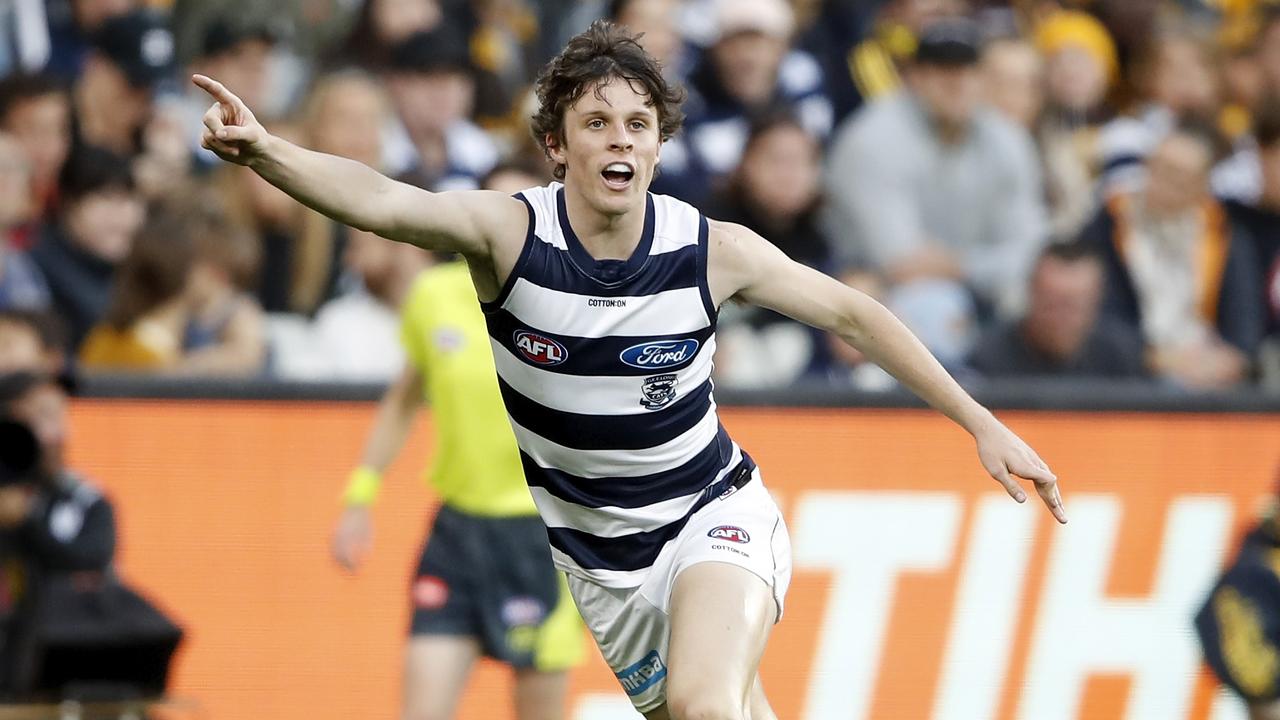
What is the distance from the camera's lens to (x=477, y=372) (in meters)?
7.86

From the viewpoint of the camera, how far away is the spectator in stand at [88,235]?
9.49 meters

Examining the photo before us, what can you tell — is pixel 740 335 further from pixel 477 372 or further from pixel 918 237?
pixel 477 372

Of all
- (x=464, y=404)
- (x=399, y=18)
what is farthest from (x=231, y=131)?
(x=399, y=18)

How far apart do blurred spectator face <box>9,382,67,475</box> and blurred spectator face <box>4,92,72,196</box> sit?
2.03 meters

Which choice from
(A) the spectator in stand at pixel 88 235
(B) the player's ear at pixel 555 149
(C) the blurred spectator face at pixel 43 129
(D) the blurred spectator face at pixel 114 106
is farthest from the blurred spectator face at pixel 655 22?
(B) the player's ear at pixel 555 149

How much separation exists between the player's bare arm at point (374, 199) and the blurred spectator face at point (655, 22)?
5241mm

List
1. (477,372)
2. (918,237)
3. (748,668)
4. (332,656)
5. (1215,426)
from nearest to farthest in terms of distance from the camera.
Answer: (748,668) < (477,372) < (332,656) < (1215,426) < (918,237)

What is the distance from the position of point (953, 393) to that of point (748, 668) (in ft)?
3.14

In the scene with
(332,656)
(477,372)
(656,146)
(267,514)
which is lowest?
(332,656)

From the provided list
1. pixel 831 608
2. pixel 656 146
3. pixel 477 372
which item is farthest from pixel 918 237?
pixel 656 146

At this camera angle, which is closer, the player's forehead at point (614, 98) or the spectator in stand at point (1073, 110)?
the player's forehead at point (614, 98)

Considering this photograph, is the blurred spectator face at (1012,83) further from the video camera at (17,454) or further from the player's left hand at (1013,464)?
the player's left hand at (1013,464)

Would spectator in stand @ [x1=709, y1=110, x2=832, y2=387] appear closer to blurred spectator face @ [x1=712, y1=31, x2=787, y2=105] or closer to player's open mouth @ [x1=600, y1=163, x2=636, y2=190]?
blurred spectator face @ [x1=712, y1=31, x2=787, y2=105]

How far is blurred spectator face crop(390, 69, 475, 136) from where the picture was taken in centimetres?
1042
